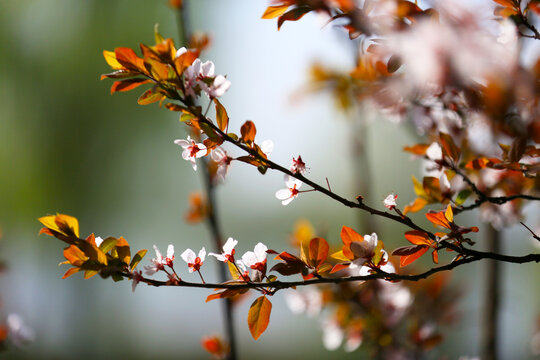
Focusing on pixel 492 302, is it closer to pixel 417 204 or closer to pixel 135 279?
pixel 417 204

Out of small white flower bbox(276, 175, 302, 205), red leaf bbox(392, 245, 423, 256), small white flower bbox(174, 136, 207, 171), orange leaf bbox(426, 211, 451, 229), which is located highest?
small white flower bbox(174, 136, 207, 171)

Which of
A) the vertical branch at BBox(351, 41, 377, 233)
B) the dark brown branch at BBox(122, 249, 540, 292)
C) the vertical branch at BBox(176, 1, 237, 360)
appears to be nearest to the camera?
the dark brown branch at BBox(122, 249, 540, 292)

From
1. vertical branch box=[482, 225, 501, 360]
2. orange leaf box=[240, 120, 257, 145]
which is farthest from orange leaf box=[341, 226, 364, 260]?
vertical branch box=[482, 225, 501, 360]

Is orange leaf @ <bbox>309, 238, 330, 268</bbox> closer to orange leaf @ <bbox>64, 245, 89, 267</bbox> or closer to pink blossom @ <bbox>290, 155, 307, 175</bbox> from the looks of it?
pink blossom @ <bbox>290, 155, 307, 175</bbox>

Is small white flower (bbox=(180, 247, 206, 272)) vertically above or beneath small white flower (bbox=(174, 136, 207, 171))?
beneath

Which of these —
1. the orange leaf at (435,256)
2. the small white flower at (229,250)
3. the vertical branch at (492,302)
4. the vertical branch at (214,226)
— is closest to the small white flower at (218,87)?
the small white flower at (229,250)

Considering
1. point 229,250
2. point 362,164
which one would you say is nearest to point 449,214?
point 229,250

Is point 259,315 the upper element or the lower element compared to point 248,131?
lower
